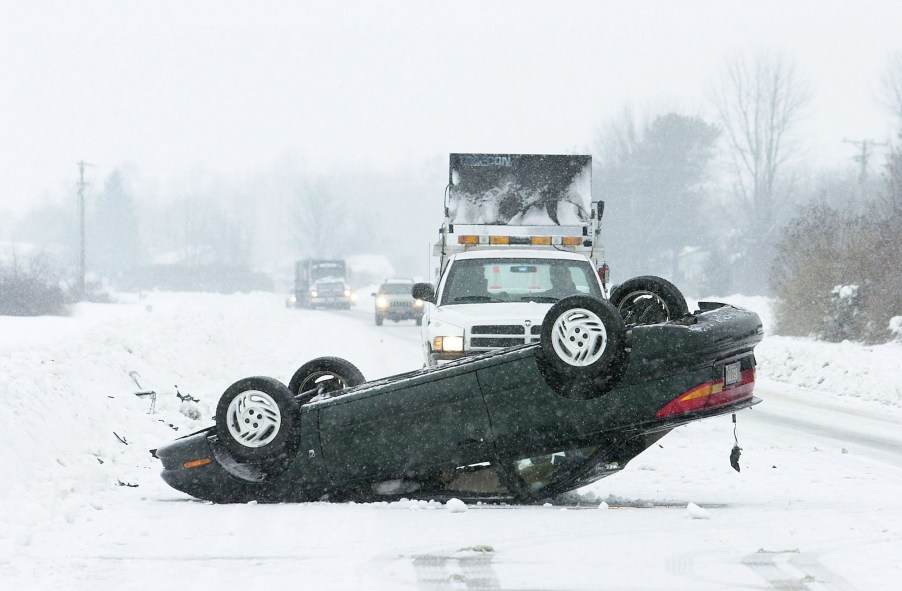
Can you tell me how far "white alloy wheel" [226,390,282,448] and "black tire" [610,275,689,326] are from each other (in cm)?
264

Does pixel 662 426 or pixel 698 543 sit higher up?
pixel 662 426

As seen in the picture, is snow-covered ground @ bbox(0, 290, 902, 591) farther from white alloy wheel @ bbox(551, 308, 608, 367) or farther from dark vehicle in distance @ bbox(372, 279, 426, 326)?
dark vehicle in distance @ bbox(372, 279, 426, 326)

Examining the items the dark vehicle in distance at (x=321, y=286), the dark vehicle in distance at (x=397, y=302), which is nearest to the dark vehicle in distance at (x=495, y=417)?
the dark vehicle in distance at (x=397, y=302)

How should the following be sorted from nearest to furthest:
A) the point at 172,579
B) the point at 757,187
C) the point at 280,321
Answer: the point at 172,579, the point at 280,321, the point at 757,187

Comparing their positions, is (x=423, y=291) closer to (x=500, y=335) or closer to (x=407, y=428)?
(x=500, y=335)

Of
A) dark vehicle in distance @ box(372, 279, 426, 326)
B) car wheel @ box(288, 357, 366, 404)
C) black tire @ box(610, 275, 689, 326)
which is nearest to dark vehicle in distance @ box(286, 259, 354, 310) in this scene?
dark vehicle in distance @ box(372, 279, 426, 326)

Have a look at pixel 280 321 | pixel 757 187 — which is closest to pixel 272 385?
pixel 280 321

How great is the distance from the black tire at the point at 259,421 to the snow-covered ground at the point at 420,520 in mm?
402

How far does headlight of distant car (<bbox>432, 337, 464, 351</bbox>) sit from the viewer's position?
432 inches

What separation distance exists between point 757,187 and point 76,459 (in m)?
70.9

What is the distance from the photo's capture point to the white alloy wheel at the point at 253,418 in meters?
7.61

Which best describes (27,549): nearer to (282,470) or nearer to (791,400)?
(282,470)

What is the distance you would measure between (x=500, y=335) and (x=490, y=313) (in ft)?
1.52

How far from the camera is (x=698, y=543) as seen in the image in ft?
20.2
